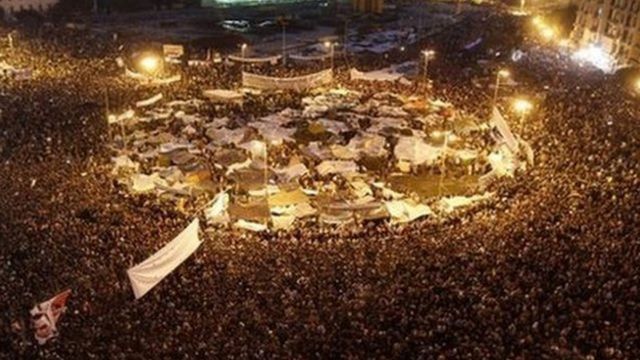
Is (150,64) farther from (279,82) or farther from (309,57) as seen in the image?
(309,57)

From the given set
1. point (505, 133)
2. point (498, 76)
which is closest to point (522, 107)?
point (505, 133)

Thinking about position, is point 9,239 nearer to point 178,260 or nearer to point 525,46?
point 178,260

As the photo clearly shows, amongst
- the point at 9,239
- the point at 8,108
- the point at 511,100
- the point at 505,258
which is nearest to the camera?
the point at 505,258

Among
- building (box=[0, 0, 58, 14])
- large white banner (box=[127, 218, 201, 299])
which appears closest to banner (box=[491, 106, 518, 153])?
large white banner (box=[127, 218, 201, 299])

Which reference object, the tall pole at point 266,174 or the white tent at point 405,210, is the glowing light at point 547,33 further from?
the white tent at point 405,210

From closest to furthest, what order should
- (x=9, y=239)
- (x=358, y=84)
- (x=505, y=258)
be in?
(x=505, y=258) < (x=9, y=239) < (x=358, y=84)

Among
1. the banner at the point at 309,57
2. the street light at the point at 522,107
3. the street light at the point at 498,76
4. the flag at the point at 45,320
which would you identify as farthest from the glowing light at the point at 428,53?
the flag at the point at 45,320

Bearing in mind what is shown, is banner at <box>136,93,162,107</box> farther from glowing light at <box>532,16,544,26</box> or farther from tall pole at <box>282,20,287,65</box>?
glowing light at <box>532,16,544,26</box>

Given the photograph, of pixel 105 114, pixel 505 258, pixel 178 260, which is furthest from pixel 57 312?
pixel 105 114
